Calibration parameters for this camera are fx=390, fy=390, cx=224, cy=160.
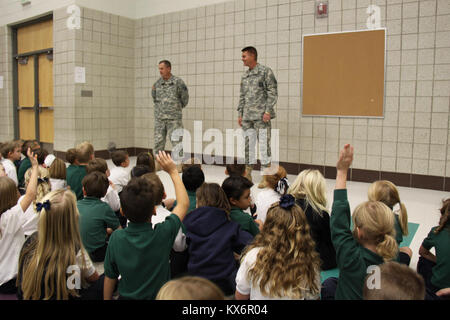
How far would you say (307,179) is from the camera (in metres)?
2.29

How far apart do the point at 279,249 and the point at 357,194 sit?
328 cm

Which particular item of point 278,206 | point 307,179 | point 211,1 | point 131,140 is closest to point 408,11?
point 211,1

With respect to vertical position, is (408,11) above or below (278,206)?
above

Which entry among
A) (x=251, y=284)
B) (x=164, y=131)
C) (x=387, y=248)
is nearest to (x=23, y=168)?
(x=164, y=131)

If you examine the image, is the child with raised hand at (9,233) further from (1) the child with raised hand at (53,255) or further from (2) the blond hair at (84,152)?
(2) the blond hair at (84,152)

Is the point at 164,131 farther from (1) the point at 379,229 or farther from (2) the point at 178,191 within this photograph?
(1) the point at 379,229

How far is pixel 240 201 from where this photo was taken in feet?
7.41

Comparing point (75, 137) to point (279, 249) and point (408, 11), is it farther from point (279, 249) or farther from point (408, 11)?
point (279, 249)

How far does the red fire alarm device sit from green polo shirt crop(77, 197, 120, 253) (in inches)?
165

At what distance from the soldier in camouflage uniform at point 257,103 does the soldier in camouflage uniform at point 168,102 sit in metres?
1.14

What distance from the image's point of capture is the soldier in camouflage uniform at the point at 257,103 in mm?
5086

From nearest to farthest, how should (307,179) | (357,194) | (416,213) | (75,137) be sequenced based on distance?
(307,179), (416,213), (357,194), (75,137)
